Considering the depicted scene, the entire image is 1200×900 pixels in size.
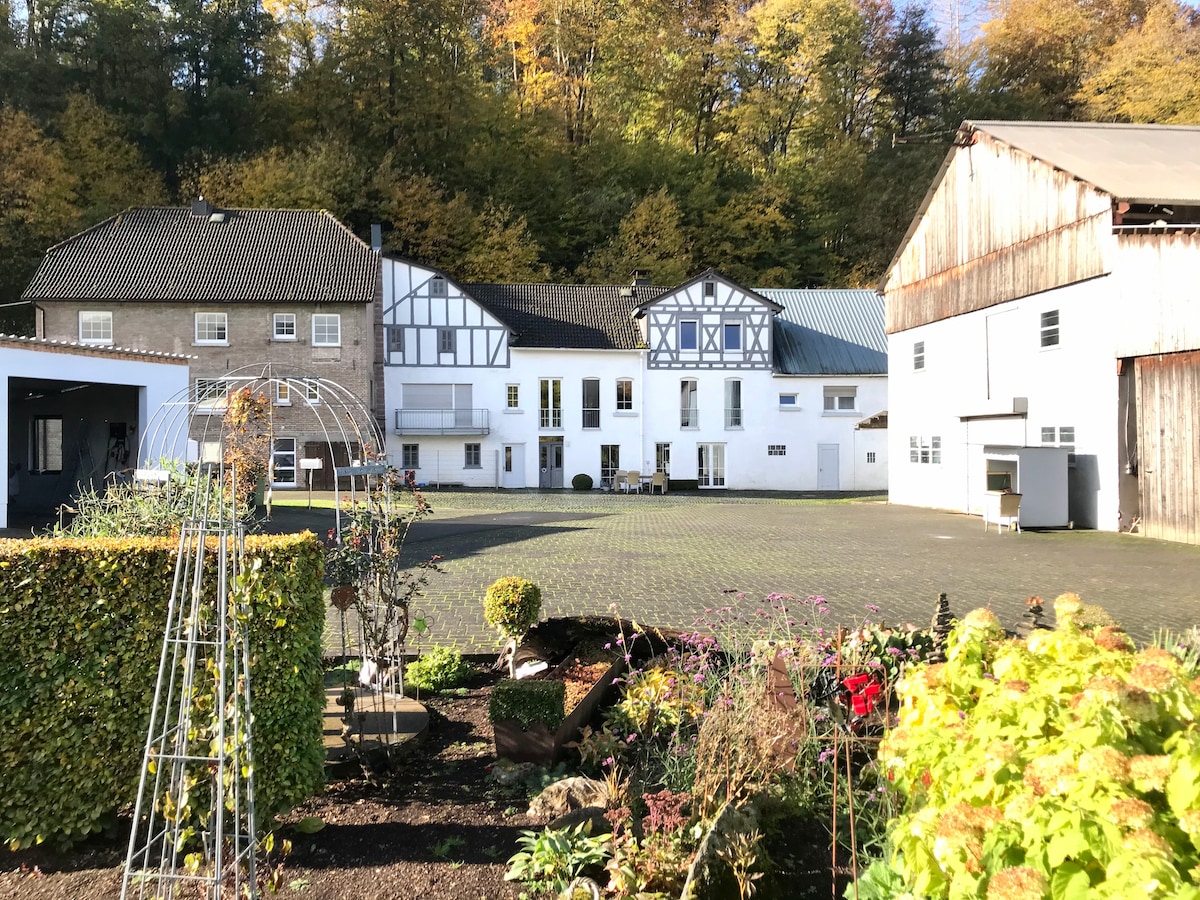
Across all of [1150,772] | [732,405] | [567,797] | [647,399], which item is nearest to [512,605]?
[567,797]

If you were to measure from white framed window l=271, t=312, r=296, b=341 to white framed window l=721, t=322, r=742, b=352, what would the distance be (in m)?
17.8

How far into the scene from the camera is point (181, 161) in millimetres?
46000

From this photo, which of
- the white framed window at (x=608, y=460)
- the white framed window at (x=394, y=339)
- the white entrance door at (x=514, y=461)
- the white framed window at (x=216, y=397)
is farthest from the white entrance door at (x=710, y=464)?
the white framed window at (x=216, y=397)

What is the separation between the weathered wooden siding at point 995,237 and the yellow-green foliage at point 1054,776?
19.2m

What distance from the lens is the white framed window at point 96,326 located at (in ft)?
115

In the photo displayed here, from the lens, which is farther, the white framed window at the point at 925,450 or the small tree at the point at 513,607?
the white framed window at the point at 925,450

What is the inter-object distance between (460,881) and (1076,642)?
251cm

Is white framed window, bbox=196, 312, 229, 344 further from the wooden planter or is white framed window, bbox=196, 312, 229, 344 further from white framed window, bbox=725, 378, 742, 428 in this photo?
the wooden planter

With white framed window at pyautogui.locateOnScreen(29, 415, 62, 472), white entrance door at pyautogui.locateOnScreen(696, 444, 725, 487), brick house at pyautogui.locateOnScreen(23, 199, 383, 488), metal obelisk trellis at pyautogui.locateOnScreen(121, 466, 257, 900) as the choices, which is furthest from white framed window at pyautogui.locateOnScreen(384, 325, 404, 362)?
metal obelisk trellis at pyautogui.locateOnScreen(121, 466, 257, 900)

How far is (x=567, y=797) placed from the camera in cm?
428

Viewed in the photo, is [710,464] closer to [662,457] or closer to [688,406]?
[662,457]

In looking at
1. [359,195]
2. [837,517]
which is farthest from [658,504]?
[359,195]

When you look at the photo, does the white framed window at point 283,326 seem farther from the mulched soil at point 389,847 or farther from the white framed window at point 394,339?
the mulched soil at point 389,847

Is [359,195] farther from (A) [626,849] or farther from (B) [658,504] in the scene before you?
(A) [626,849]
